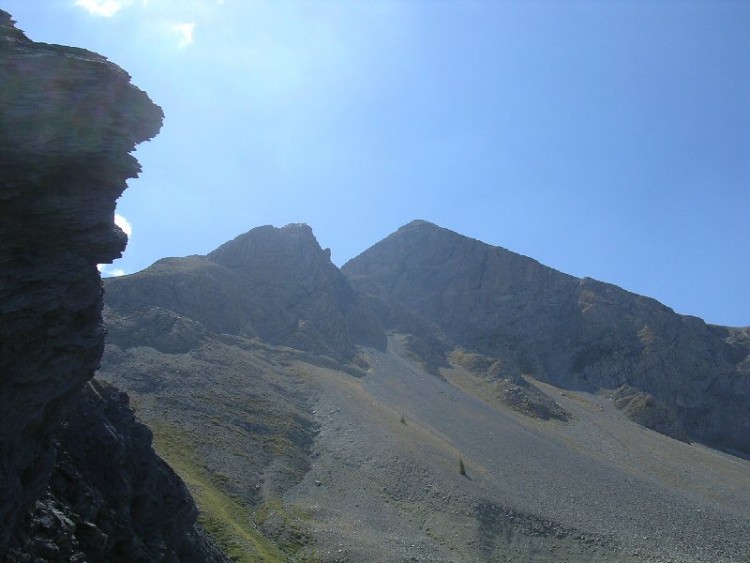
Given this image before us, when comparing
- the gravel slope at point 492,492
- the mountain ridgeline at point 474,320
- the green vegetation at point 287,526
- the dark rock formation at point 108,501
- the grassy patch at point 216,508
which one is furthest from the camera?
the mountain ridgeline at point 474,320

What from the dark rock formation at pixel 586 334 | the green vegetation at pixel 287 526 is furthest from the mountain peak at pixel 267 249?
the green vegetation at pixel 287 526

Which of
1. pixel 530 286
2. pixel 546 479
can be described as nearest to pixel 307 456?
pixel 546 479

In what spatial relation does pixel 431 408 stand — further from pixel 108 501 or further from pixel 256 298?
pixel 108 501

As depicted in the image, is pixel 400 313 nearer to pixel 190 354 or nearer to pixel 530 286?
pixel 530 286

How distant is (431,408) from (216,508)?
172 feet

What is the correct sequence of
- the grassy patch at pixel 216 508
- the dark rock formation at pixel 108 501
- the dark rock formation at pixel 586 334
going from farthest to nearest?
1. the dark rock formation at pixel 586 334
2. the grassy patch at pixel 216 508
3. the dark rock formation at pixel 108 501

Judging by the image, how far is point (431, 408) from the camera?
96.2 meters

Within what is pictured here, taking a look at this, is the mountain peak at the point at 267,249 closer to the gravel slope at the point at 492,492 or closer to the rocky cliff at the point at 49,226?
the gravel slope at the point at 492,492

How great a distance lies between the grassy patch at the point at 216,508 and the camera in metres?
42.5

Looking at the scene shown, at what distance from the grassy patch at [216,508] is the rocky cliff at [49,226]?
813 inches

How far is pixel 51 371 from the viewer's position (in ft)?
70.8

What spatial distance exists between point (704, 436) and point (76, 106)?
151278 millimetres

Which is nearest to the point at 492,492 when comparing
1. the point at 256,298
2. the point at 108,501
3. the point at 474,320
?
the point at 108,501

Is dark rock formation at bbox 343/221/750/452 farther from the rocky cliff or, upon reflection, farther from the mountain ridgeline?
the rocky cliff
